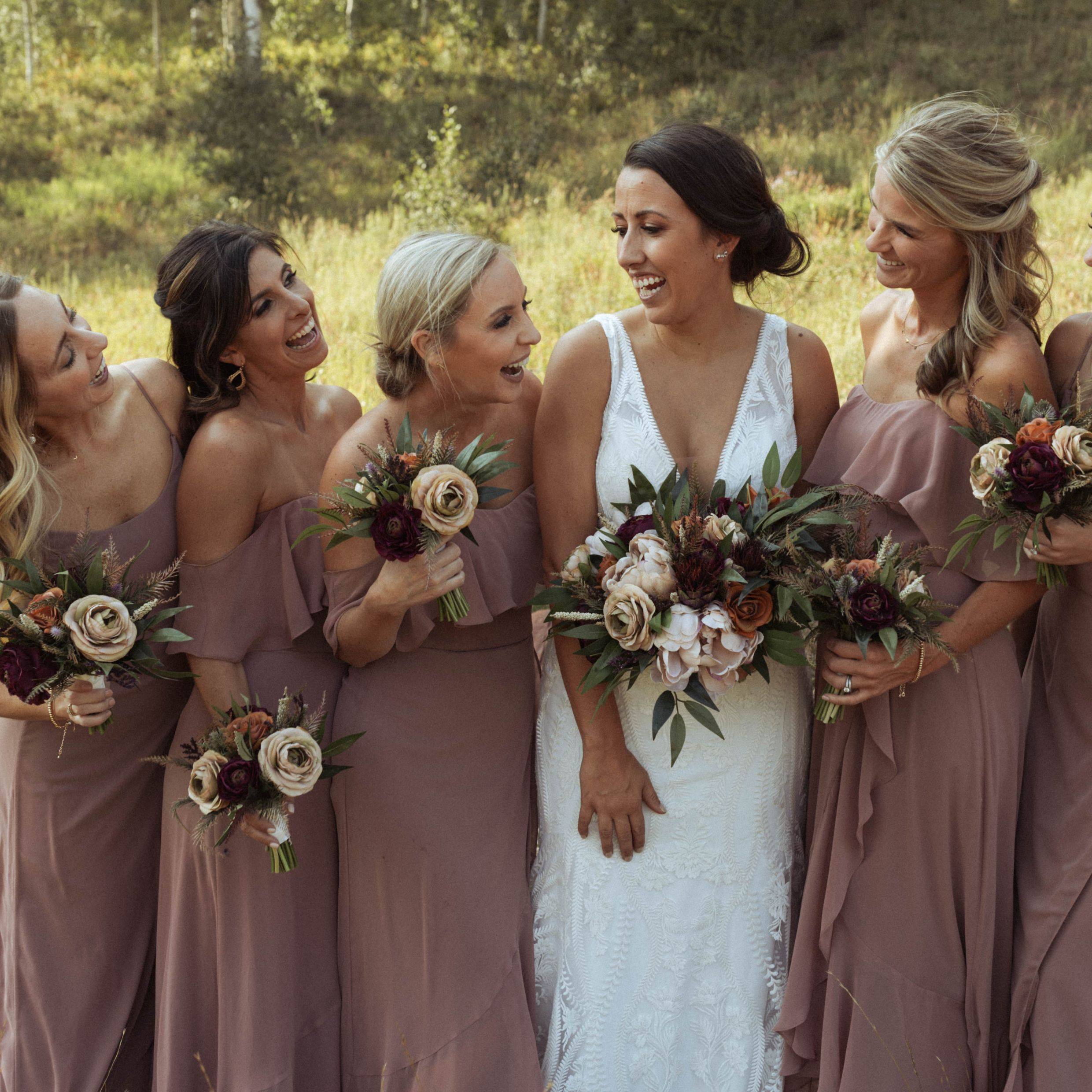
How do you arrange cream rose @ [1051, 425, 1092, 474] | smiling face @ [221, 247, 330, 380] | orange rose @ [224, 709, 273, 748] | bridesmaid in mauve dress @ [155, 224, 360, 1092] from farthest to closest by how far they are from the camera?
smiling face @ [221, 247, 330, 380] < bridesmaid in mauve dress @ [155, 224, 360, 1092] < orange rose @ [224, 709, 273, 748] < cream rose @ [1051, 425, 1092, 474]

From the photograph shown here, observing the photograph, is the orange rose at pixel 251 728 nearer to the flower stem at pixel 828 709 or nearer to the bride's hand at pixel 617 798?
the bride's hand at pixel 617 798

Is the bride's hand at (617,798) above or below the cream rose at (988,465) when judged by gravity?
below

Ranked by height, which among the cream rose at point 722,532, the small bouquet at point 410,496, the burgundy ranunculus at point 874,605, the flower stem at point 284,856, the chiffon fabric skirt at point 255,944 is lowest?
the chiffon fabric skirt at point 255,944

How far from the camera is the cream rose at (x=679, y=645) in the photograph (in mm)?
3221

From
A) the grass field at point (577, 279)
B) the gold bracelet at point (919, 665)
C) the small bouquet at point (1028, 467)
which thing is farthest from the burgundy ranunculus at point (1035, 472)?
the grass field at point (577, 279)

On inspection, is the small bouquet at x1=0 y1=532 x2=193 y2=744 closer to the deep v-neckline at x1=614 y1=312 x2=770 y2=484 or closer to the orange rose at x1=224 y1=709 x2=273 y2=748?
the orange rose at x1=224 y1=709 x2=273 y2=748

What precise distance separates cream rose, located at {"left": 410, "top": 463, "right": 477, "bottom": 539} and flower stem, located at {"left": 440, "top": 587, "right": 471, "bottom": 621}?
38 cm

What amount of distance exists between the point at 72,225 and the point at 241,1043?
18583 mm

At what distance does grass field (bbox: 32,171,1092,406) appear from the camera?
31.1 ft

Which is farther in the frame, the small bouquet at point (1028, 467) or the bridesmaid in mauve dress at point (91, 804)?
the bridesmaid in mauve dress at point (91, 804)

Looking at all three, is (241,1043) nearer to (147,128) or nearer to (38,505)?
(38,505)

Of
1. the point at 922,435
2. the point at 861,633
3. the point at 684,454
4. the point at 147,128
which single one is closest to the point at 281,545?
the point at 684,454

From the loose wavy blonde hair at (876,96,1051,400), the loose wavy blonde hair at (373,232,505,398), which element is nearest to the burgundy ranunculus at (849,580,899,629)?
the loose wavy blonde hair at (876,96,1051,400)

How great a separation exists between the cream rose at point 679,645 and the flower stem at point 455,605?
628mm
